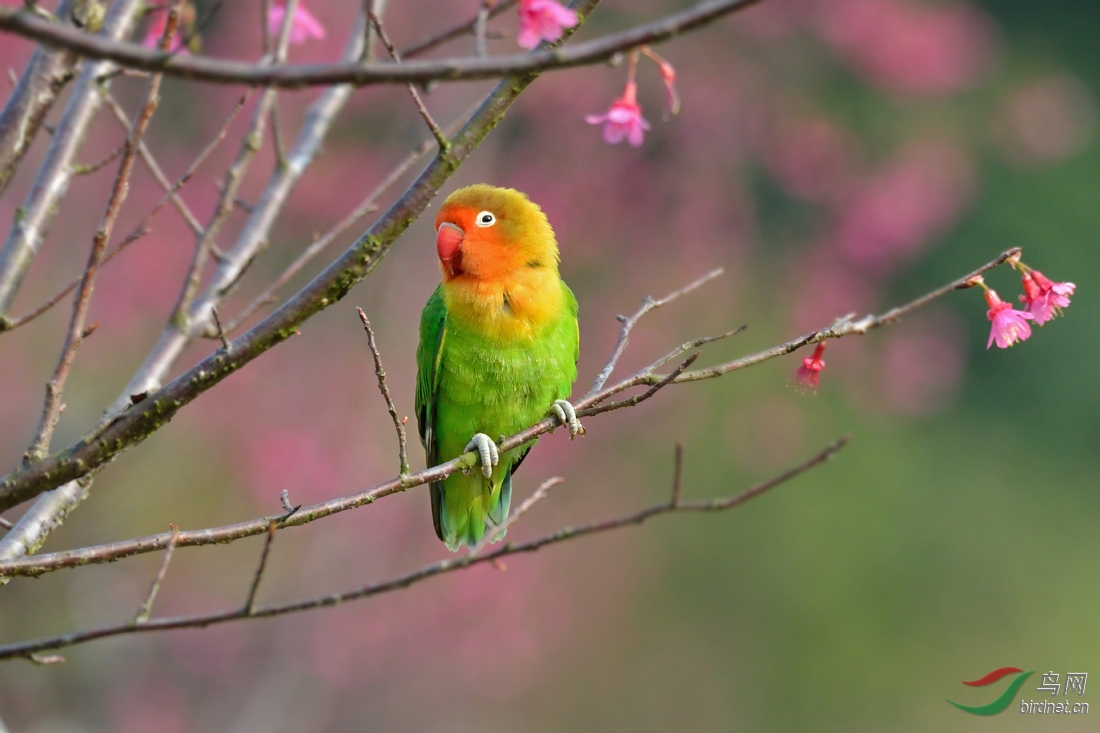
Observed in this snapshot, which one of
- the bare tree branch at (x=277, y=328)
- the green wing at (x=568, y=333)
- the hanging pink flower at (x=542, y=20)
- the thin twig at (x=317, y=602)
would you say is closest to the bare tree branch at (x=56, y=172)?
the bare tree branch at (x=277, y=328)

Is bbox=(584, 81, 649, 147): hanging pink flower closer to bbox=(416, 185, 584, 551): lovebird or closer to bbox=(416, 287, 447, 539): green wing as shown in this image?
bbox=(416, 185, 584, 551): lovebird

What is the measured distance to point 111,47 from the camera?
2.73ft

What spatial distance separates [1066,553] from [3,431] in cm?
851

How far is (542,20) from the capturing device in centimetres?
143

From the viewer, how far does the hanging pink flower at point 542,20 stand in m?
1.41

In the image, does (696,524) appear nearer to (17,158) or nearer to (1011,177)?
(1011,177)

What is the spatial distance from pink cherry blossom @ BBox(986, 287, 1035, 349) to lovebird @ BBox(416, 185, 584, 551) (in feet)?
3.65

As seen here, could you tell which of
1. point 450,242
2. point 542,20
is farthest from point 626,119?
point 450,242

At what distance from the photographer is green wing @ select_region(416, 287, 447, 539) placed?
2.79 meters

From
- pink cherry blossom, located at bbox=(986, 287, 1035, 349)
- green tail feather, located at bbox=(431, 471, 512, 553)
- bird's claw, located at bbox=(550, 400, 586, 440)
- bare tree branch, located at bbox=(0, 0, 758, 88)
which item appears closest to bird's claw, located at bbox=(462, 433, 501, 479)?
bird's claw, located at bbox=(550, 400, 586, 440)

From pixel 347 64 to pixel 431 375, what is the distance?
198 cm

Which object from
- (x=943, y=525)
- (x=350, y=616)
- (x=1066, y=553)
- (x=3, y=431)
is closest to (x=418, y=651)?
(x=350, y=616)

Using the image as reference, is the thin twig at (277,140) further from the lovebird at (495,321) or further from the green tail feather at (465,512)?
the green tail feather at (465,512)

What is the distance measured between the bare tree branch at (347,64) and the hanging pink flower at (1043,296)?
111cm
